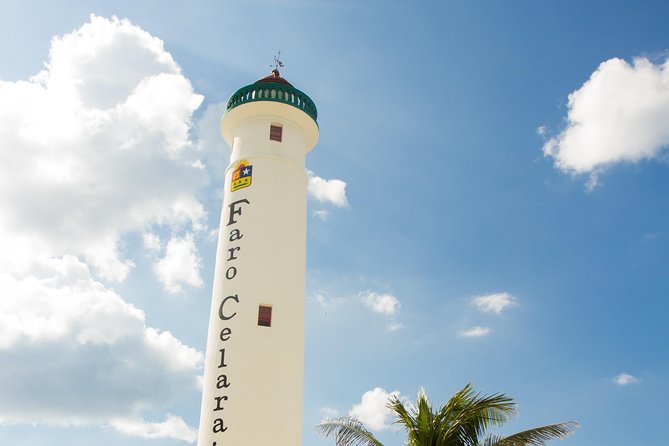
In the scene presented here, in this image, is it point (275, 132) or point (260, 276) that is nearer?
point (260, 276)

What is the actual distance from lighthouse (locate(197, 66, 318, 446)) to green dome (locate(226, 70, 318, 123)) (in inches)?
2.0

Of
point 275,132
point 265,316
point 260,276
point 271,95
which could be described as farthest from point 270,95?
point 265,316

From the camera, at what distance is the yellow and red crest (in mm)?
28672

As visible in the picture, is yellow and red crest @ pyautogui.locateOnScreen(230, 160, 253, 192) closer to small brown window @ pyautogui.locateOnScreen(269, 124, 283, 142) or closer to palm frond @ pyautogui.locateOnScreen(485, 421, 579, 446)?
small brown window @ pyautogui.locateOnScreen(269, 124, 283, 142)

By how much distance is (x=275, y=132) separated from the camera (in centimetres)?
3030

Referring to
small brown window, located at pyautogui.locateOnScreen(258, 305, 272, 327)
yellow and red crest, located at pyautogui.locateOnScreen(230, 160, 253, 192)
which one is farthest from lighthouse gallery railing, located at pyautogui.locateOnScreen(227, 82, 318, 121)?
small brown window, located at pyautogui.locateOnScreen(258, 305, 272, 327)

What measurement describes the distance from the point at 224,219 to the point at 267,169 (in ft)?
9.64

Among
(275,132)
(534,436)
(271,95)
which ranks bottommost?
(534,436)

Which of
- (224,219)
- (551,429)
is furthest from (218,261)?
(551,429)

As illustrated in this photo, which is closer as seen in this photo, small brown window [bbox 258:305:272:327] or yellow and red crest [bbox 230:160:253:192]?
small brown window [bbox 258:305:272:327]

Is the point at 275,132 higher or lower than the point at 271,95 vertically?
lower

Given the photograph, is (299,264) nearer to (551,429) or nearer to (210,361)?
(210,361)

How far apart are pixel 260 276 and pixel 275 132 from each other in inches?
295

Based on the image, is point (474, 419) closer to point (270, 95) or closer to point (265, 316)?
point (265, 316)
